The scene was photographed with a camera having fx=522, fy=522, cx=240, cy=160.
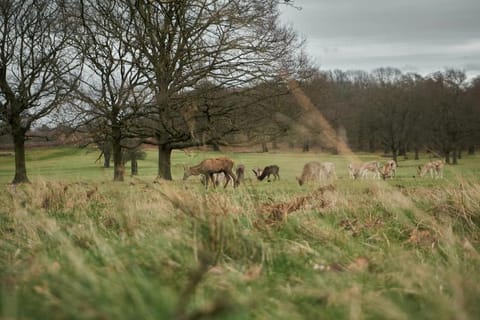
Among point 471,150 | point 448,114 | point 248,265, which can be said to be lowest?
point 471,150

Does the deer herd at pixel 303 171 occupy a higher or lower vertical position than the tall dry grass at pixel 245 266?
lower

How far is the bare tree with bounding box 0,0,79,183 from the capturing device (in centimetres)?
2636

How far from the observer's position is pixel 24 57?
27.8 metres

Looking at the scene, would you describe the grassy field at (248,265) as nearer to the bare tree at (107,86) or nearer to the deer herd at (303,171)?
the deer herd at (303,171)

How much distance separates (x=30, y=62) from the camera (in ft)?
89.6

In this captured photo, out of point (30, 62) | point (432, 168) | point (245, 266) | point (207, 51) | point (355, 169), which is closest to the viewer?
point (245, 266)

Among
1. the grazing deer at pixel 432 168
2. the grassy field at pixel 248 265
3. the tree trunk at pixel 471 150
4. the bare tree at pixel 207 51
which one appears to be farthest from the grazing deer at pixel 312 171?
the tree trunk at pixel 471 150

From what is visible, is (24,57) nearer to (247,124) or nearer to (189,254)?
(247,124)

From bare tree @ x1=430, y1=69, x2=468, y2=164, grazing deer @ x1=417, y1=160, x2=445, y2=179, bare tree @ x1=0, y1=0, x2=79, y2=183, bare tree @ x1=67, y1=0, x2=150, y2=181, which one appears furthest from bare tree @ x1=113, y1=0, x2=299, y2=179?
bare tree @ x1=430, y1=69, x2=468, y2=164

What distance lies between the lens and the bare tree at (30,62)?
2636cm

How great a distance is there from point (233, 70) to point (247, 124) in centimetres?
274

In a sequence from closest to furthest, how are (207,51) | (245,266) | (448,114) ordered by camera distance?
(245,266) → (207,51) → (448,114)

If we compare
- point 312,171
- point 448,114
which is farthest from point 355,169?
point 448,114

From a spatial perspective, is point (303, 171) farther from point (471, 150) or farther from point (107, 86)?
point (471, 150)
